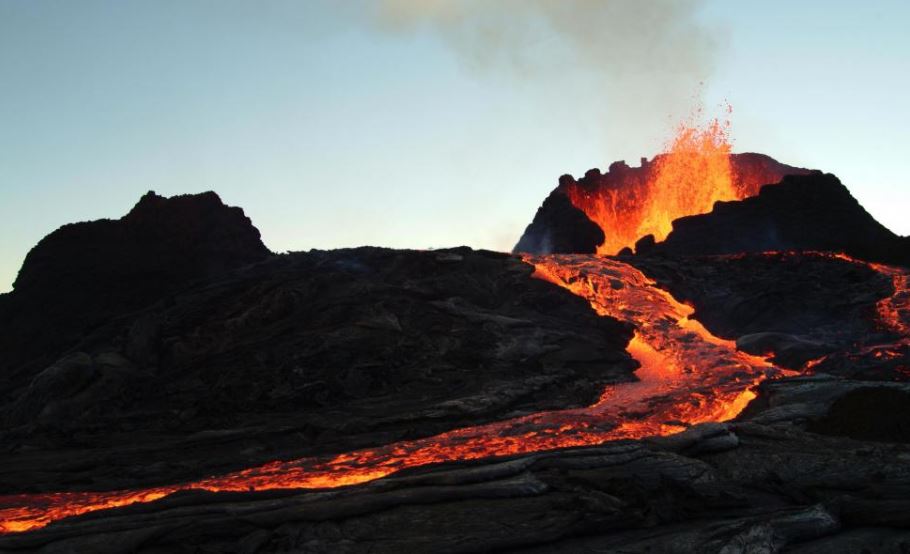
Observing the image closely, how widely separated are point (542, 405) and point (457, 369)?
6.54m

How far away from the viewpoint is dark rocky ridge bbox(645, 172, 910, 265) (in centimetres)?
7375

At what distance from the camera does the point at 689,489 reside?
67.4 feet

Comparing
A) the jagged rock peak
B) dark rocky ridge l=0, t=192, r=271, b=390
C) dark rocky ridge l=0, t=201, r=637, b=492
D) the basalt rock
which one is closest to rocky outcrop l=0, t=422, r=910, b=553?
dark rocky ridge l=0, t=201, r=637, b=492

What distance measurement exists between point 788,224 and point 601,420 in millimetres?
51074

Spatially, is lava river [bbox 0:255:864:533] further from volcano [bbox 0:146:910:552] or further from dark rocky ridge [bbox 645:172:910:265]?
dark rocky ridge [bbox 645:172:910:265]

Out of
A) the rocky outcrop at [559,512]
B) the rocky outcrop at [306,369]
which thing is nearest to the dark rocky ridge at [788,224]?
the rocky outcrop at [306,369]

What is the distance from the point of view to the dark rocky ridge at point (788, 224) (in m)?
73.8

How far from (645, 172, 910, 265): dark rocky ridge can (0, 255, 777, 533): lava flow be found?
2220cm

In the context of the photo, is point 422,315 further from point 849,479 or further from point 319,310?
point 849,479

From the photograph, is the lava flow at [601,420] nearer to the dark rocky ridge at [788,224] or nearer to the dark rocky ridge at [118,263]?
the dark rocky ridge at [788,224]

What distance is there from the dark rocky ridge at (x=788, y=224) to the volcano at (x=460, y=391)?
243 millimetres

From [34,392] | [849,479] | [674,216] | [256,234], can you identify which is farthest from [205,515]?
[674,216]

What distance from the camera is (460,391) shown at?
3797cm

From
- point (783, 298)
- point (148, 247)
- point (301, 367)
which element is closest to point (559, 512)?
point (301, 367)
